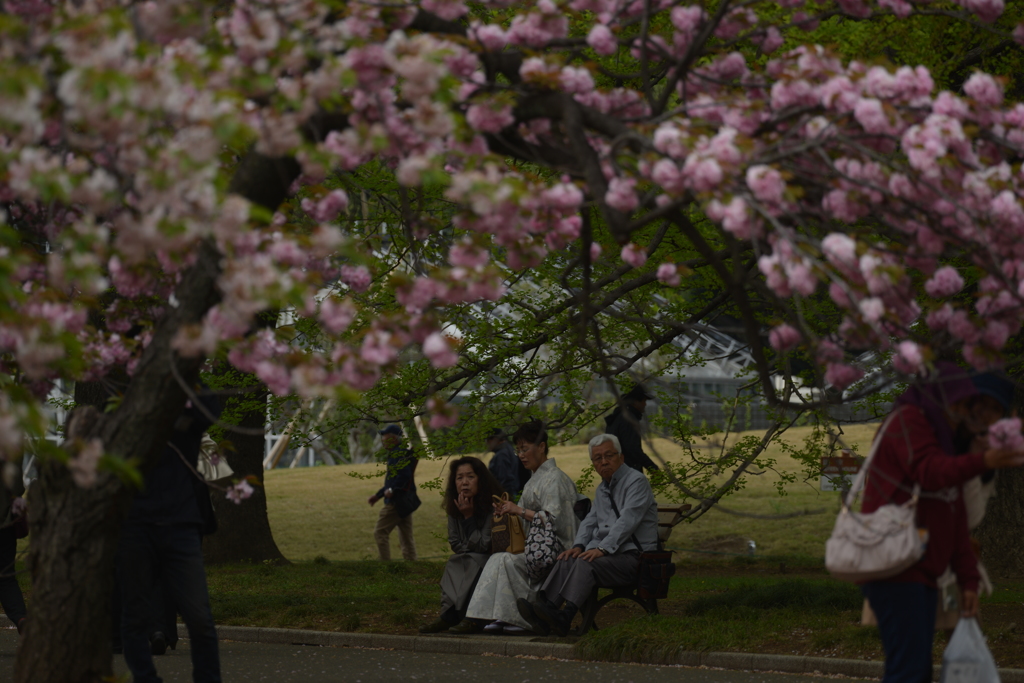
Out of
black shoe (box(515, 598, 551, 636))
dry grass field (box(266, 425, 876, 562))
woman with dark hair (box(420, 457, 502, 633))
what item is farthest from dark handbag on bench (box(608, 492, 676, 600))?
dry grass field (box(266, 425, 876, 562))

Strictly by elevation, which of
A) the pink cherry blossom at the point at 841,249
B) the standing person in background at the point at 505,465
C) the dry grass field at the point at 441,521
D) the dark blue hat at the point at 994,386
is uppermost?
the pink cherry blossom at the point at 841,249

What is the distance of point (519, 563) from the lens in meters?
10.3

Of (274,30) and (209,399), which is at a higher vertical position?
(274,30)

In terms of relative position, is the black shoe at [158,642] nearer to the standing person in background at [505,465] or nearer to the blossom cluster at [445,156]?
the standing person in background at [505,465]

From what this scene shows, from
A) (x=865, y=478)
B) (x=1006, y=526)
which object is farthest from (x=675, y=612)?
(x=865, y=478)

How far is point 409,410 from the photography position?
12.1m

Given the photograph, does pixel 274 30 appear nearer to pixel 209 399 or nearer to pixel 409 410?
pixel 209 399

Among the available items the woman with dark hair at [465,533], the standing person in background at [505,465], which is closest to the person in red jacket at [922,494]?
the woman with dark hair at [465,533]

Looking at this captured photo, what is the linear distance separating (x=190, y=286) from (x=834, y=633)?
19.0 ft

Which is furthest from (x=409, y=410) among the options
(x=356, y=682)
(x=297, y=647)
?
(x=356, y=682)

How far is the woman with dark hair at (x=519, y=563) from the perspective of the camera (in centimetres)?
1021

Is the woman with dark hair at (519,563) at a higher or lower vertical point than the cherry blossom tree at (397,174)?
lower

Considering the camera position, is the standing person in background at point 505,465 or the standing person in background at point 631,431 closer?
the standing person in background at point 631,431

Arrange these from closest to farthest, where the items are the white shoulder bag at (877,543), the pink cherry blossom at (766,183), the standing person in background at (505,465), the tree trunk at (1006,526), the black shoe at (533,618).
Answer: the pink cherry blossom at (766,183), the white shoulder bag at (877,543), the black shoe at (533,618), the standing person in background at (505,465), the tree trunk at (1006,526)
